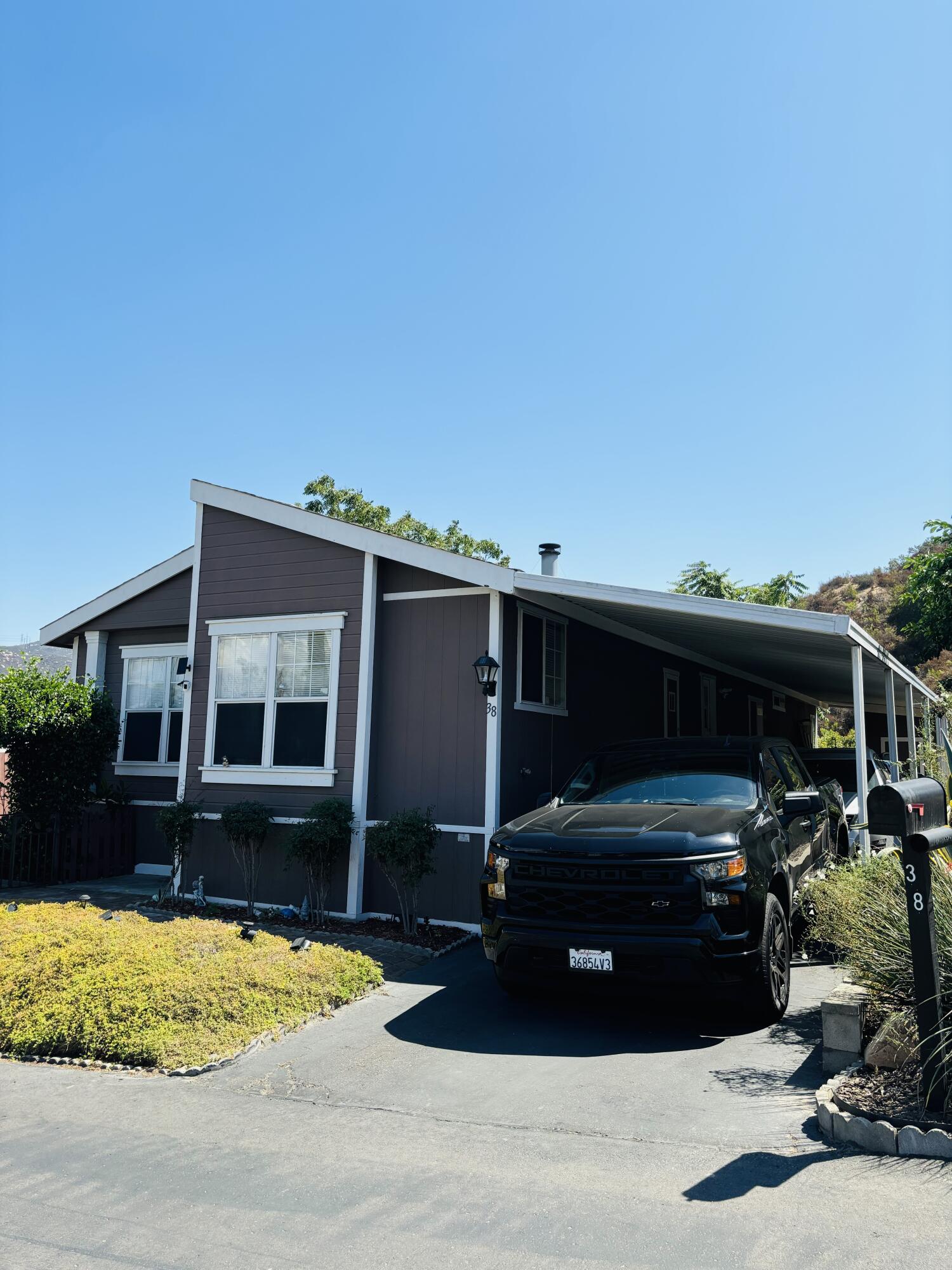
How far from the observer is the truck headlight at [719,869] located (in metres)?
5.59

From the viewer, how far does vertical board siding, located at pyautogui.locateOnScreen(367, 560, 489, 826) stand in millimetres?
9219

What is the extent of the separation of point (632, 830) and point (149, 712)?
30.9ft

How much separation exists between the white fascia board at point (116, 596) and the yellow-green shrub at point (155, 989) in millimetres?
6573

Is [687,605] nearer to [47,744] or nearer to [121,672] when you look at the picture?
[47,744]

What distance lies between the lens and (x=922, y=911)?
165 inches

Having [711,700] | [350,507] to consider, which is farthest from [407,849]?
[350,507]

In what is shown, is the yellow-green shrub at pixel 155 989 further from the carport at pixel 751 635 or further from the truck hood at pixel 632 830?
the carport at pixel 751 635

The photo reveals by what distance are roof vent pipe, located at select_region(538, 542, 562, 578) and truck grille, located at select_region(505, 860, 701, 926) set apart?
5.82m

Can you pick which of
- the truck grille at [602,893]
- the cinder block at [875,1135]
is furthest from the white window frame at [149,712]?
the cinder block at [875,1135]

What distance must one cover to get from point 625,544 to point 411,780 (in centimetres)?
1683

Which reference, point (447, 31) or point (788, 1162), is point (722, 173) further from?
point (788, 1162)

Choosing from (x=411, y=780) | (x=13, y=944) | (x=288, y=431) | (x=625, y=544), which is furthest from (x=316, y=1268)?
(x=625, y=544)

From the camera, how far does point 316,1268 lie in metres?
3.05

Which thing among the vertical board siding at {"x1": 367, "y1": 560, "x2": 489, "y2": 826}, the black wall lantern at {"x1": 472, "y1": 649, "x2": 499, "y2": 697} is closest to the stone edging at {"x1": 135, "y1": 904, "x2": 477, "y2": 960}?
the vertical board siding at {"x1": 367, "y1": 560, "x2": 489, "y2": 826}
